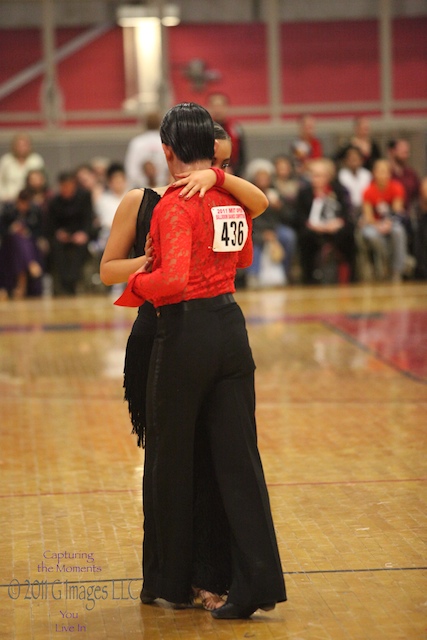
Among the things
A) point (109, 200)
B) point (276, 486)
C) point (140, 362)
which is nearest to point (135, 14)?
point (109, 200)

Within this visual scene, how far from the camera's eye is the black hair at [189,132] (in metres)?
3.62

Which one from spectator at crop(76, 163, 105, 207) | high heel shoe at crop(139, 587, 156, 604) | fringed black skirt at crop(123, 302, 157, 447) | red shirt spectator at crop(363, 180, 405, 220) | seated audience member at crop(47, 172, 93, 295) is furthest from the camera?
red shirt spectator at crop(363, 180, 405, 220)

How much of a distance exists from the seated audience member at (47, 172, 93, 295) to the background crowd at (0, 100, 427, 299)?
0.04 feet

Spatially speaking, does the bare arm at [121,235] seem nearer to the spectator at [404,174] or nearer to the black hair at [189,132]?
the black hair at [189,132]

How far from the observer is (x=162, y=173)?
14.5 metres

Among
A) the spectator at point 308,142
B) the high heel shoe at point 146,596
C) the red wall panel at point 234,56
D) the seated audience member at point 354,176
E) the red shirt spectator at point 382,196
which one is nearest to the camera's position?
the high heel shoe at point 146,596

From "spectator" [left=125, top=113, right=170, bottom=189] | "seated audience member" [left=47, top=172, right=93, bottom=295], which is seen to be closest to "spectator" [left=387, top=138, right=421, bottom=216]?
"spectator" [left=125, top=113, right=170, bottom=189]

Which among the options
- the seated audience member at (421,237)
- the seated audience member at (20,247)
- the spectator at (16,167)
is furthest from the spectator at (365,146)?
the seated audience member at (20,247)

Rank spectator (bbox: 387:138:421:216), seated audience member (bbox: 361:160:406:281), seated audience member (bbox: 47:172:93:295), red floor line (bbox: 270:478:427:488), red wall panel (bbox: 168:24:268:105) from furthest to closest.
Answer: red wall panel (bbox: 168:24:268:105) → spectator (bbox: 387:138:421:216) → seated audience member (bbox: 361:160:406:281) → seated audience member (bbox: 47:172:93:295) → red floor line (bbox: 270:478:427:488)

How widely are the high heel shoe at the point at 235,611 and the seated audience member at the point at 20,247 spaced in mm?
11068

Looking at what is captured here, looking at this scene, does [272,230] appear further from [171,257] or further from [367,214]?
[171,257]

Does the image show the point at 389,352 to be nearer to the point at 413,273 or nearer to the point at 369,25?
the point at 413,273

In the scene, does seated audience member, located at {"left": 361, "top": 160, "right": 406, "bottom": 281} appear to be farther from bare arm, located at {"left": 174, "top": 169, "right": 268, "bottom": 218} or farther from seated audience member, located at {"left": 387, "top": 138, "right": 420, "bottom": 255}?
bare arm, located at {"left": 174, "top": 169, "right": 268, "bottom": 218}

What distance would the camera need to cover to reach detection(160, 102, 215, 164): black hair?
3.62 m
